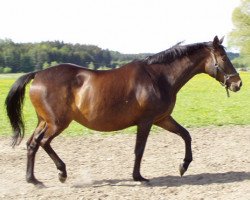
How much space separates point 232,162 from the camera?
7.68 meters

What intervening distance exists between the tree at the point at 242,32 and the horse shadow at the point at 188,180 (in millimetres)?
51545

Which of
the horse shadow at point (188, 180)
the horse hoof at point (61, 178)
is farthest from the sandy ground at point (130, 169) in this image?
the horse hoof at point (61, 178)

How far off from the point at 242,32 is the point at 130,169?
5295 centimetres

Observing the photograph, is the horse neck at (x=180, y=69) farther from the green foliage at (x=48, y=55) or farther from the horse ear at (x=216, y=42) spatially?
the green foliage at (x=48, y=55)

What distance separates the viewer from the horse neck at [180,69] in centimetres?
655

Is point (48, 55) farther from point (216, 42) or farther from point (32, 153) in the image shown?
point (216, 42)

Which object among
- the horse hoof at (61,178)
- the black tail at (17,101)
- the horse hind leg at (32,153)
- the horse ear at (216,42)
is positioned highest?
the horse ear at (216,42)

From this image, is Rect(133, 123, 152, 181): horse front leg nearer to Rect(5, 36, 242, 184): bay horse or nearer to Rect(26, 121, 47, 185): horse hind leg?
Rect(5, 36, 242, 184): bay horse

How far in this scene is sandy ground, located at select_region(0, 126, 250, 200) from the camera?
585 centimetres

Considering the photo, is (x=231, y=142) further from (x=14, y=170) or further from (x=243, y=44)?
(x=243, y=44)

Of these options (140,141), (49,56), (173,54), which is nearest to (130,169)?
(140,141)

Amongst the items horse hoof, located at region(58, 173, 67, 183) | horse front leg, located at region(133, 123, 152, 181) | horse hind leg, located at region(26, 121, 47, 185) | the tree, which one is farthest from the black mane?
the tree

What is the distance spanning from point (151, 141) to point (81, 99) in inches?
153

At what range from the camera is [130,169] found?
292 inches
